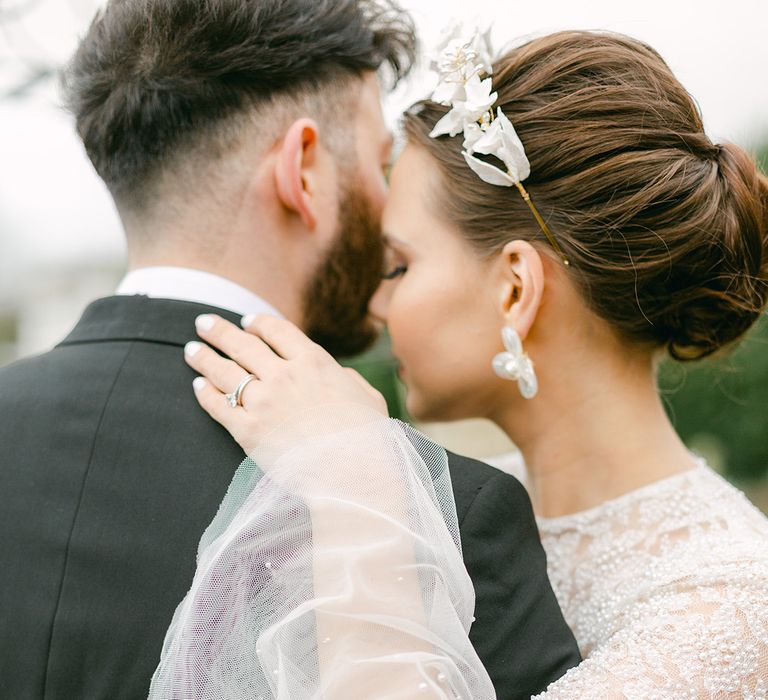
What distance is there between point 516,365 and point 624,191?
0.54 metres

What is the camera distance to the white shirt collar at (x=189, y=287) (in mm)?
2137

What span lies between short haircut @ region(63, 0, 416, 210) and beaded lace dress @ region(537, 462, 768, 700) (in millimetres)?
1504

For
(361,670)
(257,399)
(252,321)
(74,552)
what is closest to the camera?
(361,670)

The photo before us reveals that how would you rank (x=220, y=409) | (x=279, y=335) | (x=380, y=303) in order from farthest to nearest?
(x=380, y=303) < (x=279, y=335) < (x=220, y=409)

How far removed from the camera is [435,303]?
8.03ft

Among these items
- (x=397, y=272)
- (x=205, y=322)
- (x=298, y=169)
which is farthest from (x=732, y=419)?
(x=205, y=322)

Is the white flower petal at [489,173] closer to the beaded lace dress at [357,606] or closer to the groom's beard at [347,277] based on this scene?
the groom's beard at [347,277]

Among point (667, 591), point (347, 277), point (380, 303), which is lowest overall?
point (667, 591)

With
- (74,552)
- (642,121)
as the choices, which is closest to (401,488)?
Result: (74,552)

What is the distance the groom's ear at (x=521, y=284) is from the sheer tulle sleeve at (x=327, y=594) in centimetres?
78

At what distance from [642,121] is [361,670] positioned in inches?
61.2

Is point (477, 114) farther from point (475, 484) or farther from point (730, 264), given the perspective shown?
point (475, 484)

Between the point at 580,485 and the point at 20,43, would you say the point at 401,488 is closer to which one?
the point at 580,485

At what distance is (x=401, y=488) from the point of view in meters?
1.70
